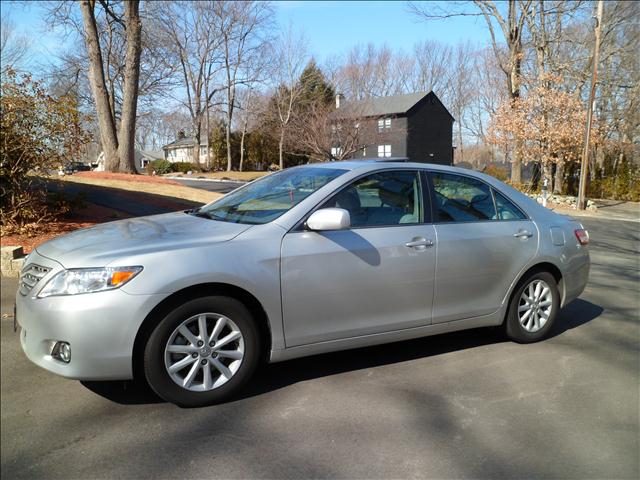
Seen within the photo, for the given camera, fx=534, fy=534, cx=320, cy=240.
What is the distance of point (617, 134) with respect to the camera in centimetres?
3222

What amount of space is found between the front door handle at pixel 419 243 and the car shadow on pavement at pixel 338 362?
3.35 ft

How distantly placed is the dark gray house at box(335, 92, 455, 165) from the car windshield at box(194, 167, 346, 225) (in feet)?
125

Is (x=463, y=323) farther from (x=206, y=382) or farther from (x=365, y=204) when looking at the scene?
(x=206, y=382)

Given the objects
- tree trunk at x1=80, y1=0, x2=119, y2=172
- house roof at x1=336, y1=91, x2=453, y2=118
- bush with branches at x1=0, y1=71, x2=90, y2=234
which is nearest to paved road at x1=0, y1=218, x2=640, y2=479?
bush with branches at x1=0, y1=71, x2=90, y2=234

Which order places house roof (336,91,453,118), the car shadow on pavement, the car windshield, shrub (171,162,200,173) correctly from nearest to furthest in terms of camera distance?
the car shadow on pavement
the car windshield
house roof (336,91,453,118)
shrub (171,162,200,173)

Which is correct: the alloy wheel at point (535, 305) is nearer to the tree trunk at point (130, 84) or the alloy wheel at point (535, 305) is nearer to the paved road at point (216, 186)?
the tree trunk at point (130, 84)

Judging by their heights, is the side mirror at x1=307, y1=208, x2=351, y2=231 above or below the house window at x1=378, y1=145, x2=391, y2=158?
below

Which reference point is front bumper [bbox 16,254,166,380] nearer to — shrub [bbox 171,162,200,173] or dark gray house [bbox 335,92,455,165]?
dark gray house [bbox 335,92,455,165]

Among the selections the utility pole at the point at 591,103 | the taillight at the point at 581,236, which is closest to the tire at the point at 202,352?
the taillight at the point at 581,236

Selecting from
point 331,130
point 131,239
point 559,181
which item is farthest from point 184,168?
point 131,239

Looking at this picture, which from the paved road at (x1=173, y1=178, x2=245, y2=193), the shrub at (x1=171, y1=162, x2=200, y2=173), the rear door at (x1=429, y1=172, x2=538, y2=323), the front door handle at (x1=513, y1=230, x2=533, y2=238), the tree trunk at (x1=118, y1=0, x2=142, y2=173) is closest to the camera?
the rear door at (x1=429, y1=172, x2=538, y2=323)

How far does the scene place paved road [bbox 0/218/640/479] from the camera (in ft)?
9.51

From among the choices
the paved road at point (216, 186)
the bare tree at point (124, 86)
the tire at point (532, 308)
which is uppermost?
the bare tree at point (124, 86)

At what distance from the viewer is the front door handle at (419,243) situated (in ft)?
13.7
